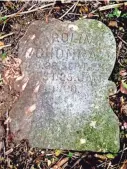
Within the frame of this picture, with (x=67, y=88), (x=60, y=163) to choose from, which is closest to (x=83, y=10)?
(x=67, y=88)

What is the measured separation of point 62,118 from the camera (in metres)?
2.81

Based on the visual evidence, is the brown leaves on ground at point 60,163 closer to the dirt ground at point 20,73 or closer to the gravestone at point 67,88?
the dirt ground at point 20,73

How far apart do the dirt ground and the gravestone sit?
74 mm

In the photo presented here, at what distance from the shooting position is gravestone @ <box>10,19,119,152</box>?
2.80 m

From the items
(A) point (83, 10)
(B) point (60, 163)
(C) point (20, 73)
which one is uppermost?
(A) point (83, 10)

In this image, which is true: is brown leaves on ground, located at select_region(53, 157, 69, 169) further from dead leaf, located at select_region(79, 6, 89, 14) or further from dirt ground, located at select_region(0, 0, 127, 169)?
dead leaf, located at select_region(79, 6, 89, 14)

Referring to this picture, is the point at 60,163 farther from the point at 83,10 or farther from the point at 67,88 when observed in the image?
the point at 83,10

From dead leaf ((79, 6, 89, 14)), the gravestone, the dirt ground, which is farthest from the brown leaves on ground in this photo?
dead leaf ((79, 6, 89, 14))

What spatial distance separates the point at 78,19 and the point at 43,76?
51 centimetres

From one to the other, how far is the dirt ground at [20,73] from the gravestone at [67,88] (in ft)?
0.24

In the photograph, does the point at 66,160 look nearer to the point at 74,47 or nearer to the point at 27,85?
the point at 27,85

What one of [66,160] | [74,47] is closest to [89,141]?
[66,160]

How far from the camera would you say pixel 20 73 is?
290cm

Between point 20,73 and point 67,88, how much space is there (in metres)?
0.34
